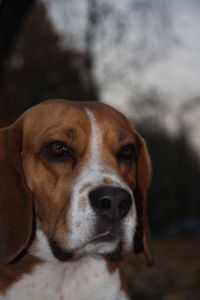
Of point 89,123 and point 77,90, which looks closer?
point 89,123

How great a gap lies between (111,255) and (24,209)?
649mm

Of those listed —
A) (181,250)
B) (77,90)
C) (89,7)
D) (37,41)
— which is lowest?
(181,250)

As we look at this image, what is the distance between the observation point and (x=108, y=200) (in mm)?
3217

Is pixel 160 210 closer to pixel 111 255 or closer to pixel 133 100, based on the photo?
pixel 133 100

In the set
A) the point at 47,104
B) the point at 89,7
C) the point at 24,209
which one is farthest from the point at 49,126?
the point at 89,7

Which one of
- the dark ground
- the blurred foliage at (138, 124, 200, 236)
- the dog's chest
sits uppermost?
the dog's chest

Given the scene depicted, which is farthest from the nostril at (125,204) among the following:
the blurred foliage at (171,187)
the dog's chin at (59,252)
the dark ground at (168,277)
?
the blurred foliage at (171,187)

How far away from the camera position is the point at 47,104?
160 inches

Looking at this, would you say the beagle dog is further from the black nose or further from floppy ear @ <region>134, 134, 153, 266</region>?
floppy ear @ <region>134, 134, 153, 266</region>

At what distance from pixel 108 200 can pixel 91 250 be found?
0.41 m

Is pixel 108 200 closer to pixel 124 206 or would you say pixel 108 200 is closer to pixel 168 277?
pixel 124 206

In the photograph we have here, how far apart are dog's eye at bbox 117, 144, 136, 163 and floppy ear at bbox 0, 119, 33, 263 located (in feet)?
2.28

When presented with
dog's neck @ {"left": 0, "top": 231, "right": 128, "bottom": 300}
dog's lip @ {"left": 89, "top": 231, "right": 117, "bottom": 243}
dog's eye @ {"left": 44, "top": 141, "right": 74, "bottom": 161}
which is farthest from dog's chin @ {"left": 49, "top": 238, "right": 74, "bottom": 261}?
dog's eye @ {"left": 44, "top": 141, "right": 74, "bottom": 161}

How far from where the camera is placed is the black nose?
322 cm
